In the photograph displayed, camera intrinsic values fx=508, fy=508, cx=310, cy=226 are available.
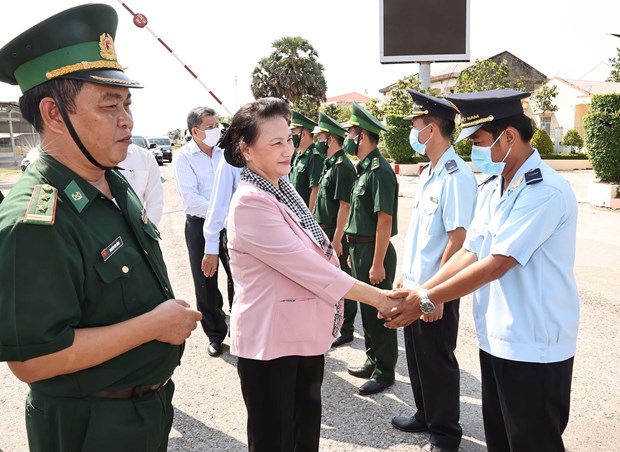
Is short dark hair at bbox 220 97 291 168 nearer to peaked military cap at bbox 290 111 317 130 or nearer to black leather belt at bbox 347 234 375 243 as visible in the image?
black leather belt at bbox 347 234 375 243

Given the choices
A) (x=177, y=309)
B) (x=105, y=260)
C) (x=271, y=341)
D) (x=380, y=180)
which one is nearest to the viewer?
(x=105, y=260)

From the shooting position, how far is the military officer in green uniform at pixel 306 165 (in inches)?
243

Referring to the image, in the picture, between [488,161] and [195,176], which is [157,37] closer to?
[195,176]

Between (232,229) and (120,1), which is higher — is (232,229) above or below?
below

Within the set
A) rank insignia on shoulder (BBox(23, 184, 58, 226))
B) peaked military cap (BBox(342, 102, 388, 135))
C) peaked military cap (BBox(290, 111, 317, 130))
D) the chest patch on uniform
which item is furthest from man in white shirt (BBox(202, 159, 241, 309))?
peaked military cap (BBox(290, 111, 317, 130))

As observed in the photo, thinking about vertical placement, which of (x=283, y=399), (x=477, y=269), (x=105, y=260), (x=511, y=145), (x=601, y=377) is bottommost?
(x=601, y=377)

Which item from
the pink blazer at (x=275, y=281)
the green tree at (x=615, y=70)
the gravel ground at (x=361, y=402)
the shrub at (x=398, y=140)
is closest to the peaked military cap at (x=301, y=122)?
the gravel ground at (x=361, y=402)

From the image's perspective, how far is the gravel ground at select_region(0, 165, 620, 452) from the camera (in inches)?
121

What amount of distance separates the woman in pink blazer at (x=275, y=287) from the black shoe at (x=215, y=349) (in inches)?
84.2

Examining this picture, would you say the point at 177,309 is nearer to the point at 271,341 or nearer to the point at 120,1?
the point at 271,341

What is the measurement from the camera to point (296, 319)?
221 centimetres

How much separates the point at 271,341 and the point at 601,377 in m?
2.90

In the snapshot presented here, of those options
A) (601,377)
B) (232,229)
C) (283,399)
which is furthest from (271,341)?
(601,377)

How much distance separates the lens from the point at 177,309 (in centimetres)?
154
